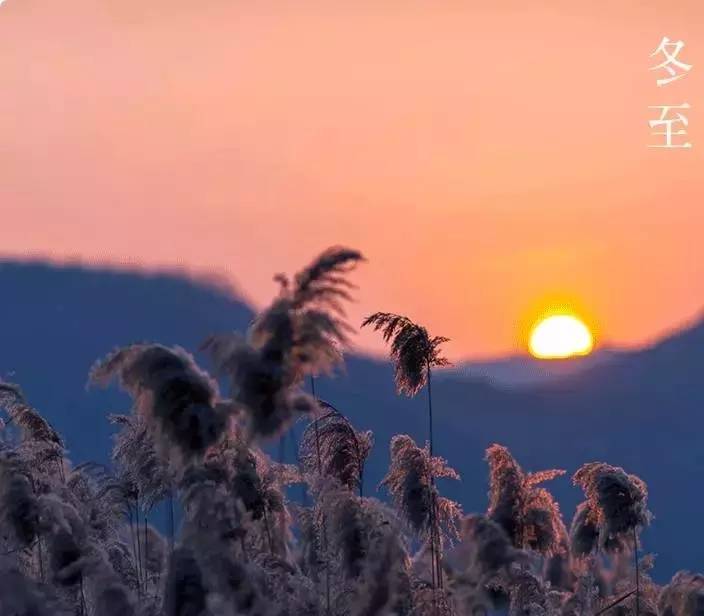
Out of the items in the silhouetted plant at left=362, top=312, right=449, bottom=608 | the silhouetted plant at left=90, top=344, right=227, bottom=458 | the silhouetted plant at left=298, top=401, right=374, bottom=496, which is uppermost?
the silhouetted plant at left=362, top=312, right=449, bottom=608

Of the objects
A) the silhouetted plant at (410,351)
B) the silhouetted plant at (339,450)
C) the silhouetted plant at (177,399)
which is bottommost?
the silhouetted plant at (177,399)

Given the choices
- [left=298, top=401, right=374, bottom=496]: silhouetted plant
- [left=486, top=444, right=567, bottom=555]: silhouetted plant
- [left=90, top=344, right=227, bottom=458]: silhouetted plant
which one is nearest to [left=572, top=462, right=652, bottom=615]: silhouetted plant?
→ [left=486, top=444, right=567, bottom=555]: silhouetted plant

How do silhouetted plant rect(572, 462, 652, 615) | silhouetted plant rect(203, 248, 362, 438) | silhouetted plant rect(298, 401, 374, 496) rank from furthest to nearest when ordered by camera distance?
1. silhouetted plant rect(572, 462, 652, 615)
2. silhouetted plant rect(298, 401, 374, 496)
3. silhouetted plant rect(203, 248, 362, 438)

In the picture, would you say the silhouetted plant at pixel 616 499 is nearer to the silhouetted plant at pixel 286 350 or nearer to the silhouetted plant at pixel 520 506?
the silhouetted plant at pixel 520 506

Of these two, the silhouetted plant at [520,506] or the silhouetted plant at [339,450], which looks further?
the silhouetted plant at [520,506]

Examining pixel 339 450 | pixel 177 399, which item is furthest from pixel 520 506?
pixel 177 399

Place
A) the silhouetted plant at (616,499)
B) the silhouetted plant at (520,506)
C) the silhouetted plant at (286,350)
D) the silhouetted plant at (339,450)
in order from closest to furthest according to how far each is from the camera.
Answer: the silhouetted plant at (286,350) < the silhouetted plant at (339,450) < the silhouetted plant at (616,499) < the silhouetted plant at (520,506)

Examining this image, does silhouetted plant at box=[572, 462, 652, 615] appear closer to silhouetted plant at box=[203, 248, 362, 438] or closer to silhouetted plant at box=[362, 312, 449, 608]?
silhouetted plant at box=[362, 312, 449, 608]

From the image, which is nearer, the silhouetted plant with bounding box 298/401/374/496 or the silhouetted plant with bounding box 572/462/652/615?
the silhouetted plant with bounding box 298/401/374/496

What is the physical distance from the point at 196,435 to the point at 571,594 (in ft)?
22.9

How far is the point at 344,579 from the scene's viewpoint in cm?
1088

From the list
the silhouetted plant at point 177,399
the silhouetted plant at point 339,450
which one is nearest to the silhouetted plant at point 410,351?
the silhouetted plant at point 339,450

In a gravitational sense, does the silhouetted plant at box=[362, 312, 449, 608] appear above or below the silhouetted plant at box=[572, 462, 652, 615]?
above

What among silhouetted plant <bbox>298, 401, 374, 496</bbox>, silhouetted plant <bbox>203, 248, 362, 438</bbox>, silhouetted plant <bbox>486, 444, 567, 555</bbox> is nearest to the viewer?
silhouetted plant <bbox>203, 248, 362, 438</bbox>
